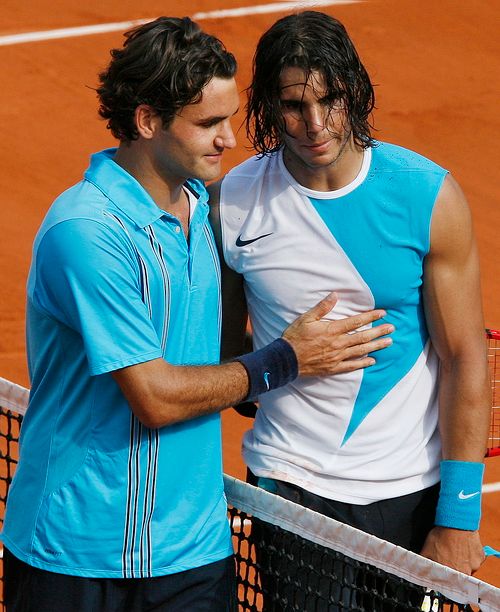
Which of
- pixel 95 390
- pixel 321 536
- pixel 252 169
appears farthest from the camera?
pixel 252 169

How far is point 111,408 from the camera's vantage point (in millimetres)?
3645

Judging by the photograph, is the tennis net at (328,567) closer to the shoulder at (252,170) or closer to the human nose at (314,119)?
the shoulder at (252,170)

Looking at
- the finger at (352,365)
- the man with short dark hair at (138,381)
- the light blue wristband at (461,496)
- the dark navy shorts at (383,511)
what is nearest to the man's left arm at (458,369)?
the light blue wristband at (461,496)

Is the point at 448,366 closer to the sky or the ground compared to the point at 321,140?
closer to the ground

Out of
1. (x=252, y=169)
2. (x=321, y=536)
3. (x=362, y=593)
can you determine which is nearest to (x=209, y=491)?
(x=321, y=536)

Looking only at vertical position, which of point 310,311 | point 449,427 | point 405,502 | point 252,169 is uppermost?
point 252,169

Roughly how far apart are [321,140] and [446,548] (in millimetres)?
1328

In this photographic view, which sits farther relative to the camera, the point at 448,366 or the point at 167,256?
the point at 448,366

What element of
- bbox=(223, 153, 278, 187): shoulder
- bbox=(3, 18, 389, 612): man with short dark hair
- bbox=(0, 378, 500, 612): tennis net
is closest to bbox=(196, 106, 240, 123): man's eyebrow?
bbox=(3, 18, 389, 612): man with short dark hair

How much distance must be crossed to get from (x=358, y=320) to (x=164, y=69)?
3.20ft

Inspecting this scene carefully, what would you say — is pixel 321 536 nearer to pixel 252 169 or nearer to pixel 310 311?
pixel 310 311

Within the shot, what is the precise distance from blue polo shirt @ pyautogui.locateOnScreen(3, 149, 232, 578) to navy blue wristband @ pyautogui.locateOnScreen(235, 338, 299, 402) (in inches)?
5.8

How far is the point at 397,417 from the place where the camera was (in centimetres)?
399

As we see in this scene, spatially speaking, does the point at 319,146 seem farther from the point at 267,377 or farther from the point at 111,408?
the point at 111,408
